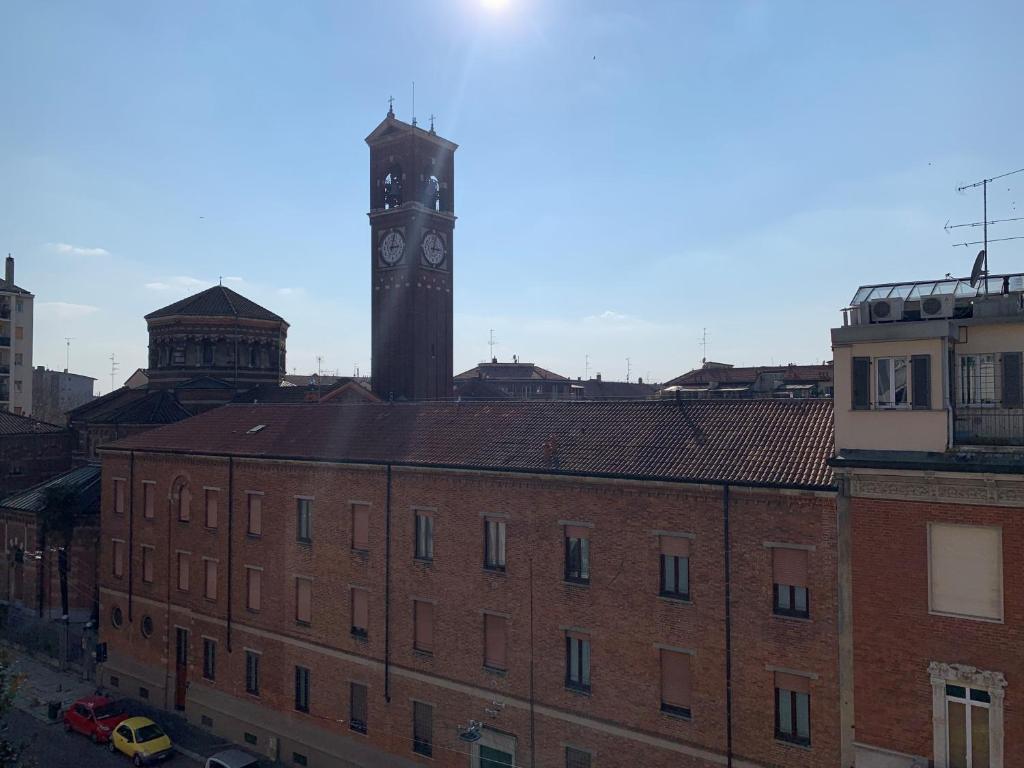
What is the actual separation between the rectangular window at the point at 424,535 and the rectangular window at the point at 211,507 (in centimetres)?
1145

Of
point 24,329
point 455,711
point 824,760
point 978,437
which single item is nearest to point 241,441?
point 455,711

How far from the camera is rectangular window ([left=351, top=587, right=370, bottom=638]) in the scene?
27.4m

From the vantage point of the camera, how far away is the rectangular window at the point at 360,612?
2736 cm

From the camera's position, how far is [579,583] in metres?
22.3

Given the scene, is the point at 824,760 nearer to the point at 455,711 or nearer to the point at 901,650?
the point at 901,650

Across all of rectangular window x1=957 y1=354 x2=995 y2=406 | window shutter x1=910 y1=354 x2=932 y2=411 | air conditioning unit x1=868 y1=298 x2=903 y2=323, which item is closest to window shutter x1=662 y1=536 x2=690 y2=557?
window shutter x1=910 y1=354 x2=932 y2=411

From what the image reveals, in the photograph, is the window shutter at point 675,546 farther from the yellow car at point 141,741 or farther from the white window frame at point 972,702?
the yellow car at point 141,741

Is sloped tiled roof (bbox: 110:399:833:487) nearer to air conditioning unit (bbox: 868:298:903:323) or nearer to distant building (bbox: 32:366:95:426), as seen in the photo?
air conditioning unit (bbox: 868:298:903:323)

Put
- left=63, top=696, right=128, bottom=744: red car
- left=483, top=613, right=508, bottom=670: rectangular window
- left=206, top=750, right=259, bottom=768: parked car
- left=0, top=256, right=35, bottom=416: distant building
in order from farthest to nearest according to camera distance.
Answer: left=0, top=256, right=35, bottom=416: distant building < left=63, top=696, right=128, bottom=744: red car < left=206, top=750, right=259, bottom=768: parked car < left=483, top=613, right=508, bottom=670: rectangular window

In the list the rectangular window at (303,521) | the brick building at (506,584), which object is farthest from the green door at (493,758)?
the rectangular window at (303,521)

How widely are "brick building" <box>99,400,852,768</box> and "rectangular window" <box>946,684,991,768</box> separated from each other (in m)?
2.08

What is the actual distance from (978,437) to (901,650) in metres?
4.84

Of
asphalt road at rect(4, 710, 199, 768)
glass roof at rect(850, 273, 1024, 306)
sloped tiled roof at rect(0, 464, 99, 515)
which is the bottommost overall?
asphalt road at rect(4, 710, 199, 768)

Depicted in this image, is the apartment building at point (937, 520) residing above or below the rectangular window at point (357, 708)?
above
